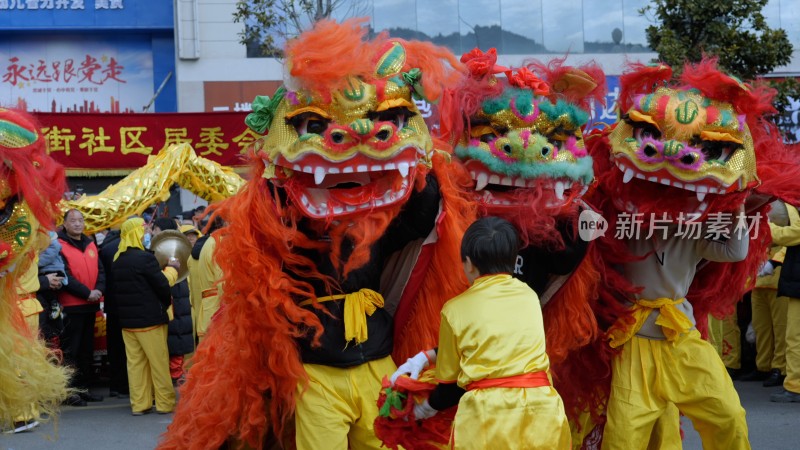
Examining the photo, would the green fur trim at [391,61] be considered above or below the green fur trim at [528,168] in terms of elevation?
above

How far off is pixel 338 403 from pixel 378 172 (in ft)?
2.90

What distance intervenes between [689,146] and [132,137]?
687cm

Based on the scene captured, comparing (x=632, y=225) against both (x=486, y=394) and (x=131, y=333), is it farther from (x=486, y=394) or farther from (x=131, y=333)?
(x=131, y=333)

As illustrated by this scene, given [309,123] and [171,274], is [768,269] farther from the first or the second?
[309,123]

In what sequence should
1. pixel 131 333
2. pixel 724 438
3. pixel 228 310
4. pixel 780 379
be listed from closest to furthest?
pixel 228 310 < pixel 724 438 < pixel 131 333 < pixel 780 379

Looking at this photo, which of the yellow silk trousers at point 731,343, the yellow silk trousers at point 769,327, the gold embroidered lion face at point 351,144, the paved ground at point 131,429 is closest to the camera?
the gold embroidered lion face at point 351,144

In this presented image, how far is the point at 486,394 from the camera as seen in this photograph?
10.7ft

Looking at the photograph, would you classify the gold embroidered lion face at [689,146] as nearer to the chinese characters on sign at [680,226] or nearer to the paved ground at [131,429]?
the chinese characters on sign at [680,226]

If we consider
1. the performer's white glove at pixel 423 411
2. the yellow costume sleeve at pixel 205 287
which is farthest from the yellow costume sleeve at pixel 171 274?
the performer's white glove at pixel 423 411

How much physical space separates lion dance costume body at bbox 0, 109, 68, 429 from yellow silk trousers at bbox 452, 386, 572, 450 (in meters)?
1.83

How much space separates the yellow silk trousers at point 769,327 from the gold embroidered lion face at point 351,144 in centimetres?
525

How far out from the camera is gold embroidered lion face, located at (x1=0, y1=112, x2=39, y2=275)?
3.85m

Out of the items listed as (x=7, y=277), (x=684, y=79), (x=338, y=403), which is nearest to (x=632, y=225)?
(x=684, y=79)

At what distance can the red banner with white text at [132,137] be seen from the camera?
9.88 meters
